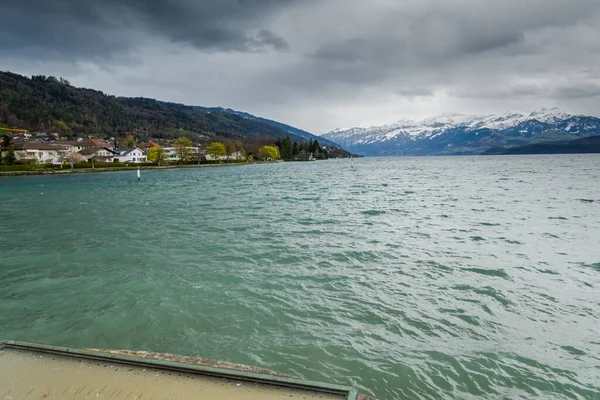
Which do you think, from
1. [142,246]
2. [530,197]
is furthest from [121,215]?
[530,197]

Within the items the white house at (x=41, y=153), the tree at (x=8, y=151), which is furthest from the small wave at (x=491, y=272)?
the white house at (x=41, y=153)

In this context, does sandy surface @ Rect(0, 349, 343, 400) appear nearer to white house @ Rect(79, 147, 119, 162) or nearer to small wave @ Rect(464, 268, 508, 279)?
small wave @ Rect(464, 268, 508, 279)

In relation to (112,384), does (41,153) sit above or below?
above

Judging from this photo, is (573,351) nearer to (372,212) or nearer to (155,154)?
(372,212)

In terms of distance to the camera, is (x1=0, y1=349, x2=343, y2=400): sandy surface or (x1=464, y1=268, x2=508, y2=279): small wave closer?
(x1=0, y1=349, x2=343, y2=400): sandy surface

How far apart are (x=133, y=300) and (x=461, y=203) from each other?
85.7 feet

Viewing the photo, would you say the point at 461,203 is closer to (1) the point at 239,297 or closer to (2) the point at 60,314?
(1) the point at 239,297

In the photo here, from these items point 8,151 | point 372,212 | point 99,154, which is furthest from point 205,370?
point 99,154

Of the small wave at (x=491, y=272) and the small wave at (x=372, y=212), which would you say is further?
the small wave at (x=372, y=212)

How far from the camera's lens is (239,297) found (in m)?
9.59

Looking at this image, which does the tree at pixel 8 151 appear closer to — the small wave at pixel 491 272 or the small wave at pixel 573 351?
the small wave at pixel 491 272

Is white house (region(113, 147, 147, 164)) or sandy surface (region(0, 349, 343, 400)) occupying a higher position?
white house (region(113, 147, 147, 164))

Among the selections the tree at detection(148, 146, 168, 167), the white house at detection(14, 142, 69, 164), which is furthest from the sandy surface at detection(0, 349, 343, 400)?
the tree at detection(148, 146, 168, 167)

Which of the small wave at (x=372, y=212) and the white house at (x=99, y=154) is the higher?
the white house at (x=99, y=154)
